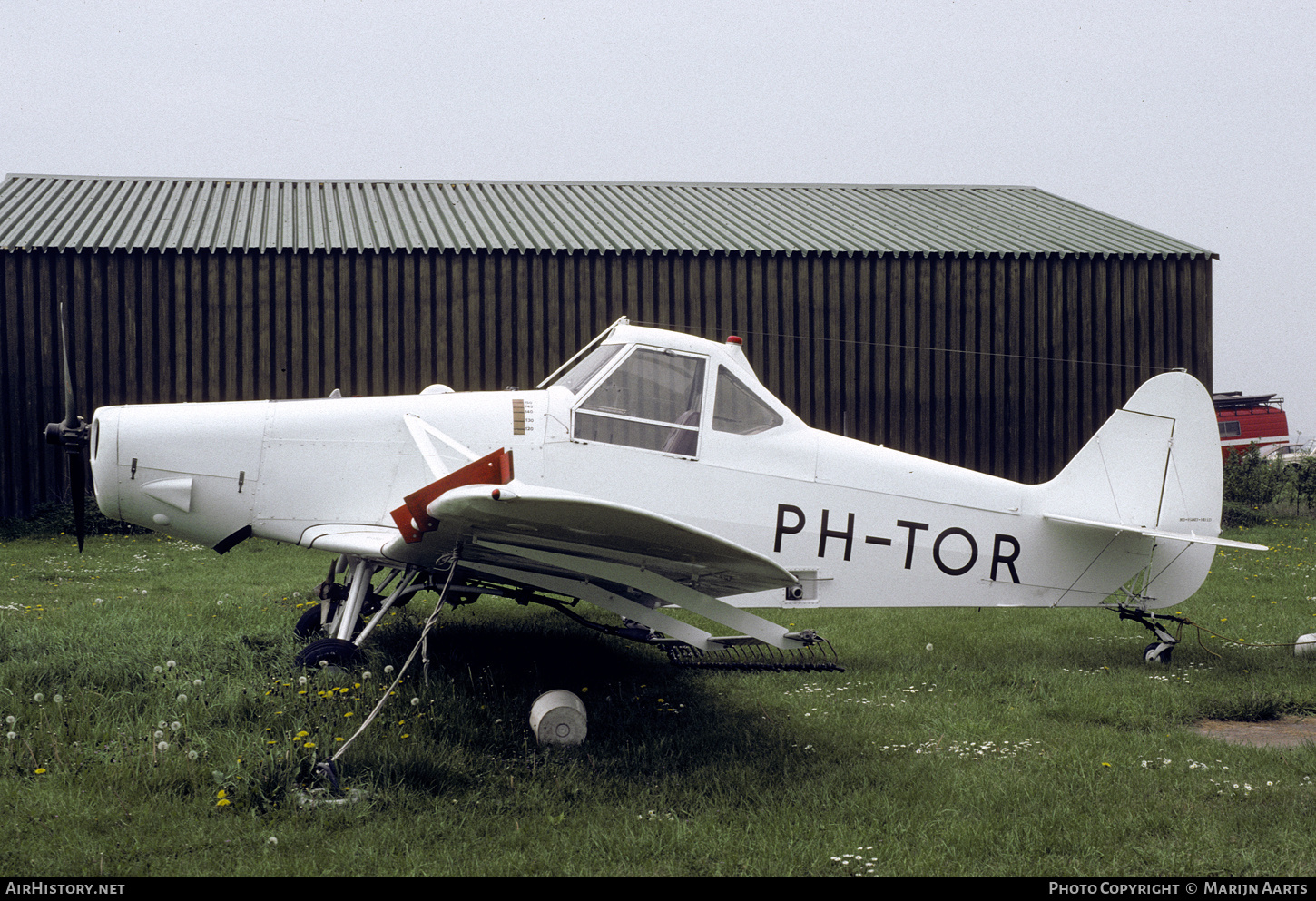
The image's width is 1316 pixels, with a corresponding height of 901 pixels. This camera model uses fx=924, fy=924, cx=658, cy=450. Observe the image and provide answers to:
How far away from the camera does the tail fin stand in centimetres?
656

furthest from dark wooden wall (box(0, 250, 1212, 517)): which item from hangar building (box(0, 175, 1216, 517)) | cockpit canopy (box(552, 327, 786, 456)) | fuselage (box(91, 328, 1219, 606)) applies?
cockpit canopy (box(552, 327, 786, 456))

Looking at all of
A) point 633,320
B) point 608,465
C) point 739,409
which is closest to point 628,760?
point 608,465

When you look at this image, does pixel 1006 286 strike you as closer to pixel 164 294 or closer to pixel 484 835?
pixel 164 294

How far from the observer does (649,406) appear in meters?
5.70

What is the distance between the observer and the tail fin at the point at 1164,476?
6562 millimetres

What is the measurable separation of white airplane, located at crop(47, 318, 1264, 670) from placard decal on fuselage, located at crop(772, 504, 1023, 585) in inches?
0.4

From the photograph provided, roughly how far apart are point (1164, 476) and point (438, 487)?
5.15m

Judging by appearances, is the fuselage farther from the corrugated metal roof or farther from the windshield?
the corrugated metal roof

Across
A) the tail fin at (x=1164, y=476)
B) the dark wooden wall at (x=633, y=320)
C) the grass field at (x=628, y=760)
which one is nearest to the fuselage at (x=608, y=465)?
the grass field at (x=628, y=760)

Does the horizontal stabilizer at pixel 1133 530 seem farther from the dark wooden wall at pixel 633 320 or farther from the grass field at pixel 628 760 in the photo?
the dark wooden wall at pixel 633 320

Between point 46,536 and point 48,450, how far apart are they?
71.2 inches

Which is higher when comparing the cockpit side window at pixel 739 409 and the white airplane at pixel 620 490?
the cockpit side window at pixel 739 409

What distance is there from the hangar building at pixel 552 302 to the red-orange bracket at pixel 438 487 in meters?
9.87
